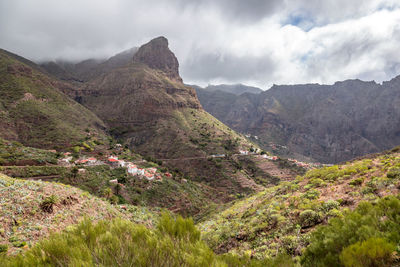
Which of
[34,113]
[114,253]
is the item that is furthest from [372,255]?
[34,113]

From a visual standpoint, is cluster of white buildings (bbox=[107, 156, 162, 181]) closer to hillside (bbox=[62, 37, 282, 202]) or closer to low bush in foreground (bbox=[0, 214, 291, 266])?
hillside (bbox=[62, 37, 282, 202])

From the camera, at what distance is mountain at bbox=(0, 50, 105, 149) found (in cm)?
5781

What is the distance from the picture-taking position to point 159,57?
171 m

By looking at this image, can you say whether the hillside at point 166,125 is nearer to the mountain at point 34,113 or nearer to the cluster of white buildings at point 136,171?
the cluster of white buildings at point 136,171

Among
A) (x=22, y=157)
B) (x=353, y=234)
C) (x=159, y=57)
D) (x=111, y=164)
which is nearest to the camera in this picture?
(x=353, y=234)

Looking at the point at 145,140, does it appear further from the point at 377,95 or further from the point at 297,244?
the point at 377,95

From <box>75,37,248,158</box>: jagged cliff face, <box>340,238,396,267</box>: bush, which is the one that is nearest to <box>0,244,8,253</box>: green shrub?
<box>340,238,396,267</box>: bush

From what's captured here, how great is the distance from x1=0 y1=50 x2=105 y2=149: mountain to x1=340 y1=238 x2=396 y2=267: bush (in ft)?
221

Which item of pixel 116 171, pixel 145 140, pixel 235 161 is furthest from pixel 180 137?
pixel 116 171

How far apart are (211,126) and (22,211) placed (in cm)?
9620

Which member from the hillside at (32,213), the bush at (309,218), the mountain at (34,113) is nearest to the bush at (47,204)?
the hillside at (32,213)

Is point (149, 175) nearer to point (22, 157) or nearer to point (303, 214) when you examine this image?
point (22, 157)

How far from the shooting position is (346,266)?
2564mm

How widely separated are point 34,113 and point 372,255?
85.5m
